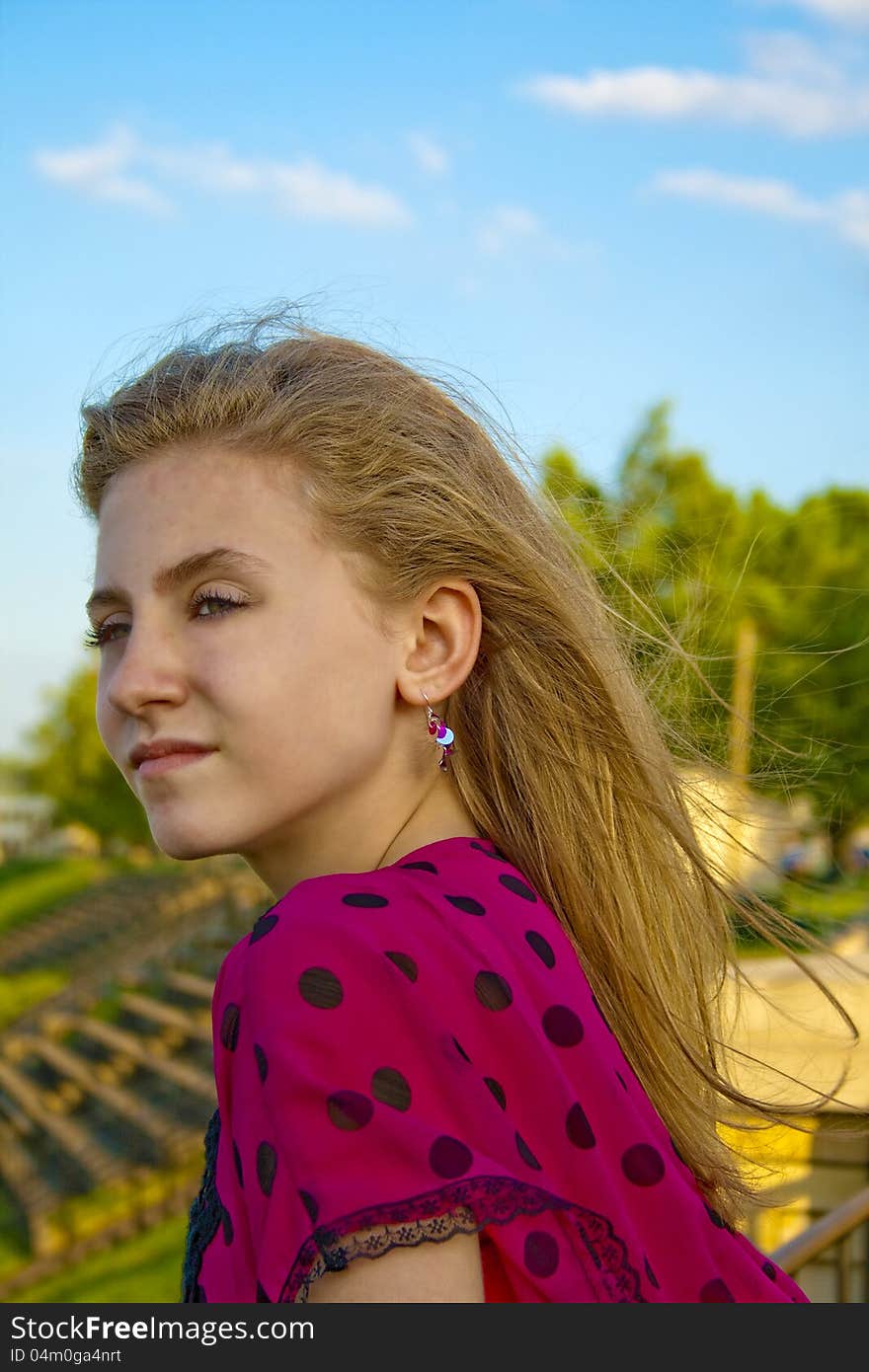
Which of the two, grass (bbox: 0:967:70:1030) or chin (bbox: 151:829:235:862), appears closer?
chin (bbox: 151:829:235:862)

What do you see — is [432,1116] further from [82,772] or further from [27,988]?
[82,772]

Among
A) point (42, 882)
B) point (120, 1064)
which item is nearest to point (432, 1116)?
point (120, 1064)

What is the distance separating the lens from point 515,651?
1.68m

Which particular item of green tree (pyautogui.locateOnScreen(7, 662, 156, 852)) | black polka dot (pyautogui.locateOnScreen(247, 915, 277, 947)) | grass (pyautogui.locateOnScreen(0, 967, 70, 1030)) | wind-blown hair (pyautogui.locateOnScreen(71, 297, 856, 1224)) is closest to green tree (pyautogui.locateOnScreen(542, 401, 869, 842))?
wind-blown hair (pyautogui.locateOnScreen(71, 297, 856, 1224))

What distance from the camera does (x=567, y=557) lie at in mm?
1861

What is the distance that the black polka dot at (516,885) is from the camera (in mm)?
1362

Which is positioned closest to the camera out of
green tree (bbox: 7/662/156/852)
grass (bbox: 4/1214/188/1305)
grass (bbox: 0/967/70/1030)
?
grass (bbox: 4/1214/188/1305)

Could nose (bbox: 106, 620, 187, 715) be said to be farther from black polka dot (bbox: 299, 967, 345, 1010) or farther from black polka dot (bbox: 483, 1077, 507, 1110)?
black polka dot (bbox: 483, 1077, 507, 1110)

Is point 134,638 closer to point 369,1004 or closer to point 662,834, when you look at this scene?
point 369,1004

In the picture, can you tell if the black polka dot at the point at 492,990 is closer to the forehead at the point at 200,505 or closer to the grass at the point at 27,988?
the forehead at the point at 200,505

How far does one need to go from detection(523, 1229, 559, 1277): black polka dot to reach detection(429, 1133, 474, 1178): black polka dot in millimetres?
98

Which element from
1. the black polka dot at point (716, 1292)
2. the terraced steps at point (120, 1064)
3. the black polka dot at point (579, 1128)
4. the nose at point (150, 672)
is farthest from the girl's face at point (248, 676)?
Result: the terraced steps at point (120, 1064)

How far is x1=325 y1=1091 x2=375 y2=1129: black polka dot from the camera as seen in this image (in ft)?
3.43

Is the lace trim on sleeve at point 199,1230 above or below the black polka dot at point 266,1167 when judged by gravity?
below
